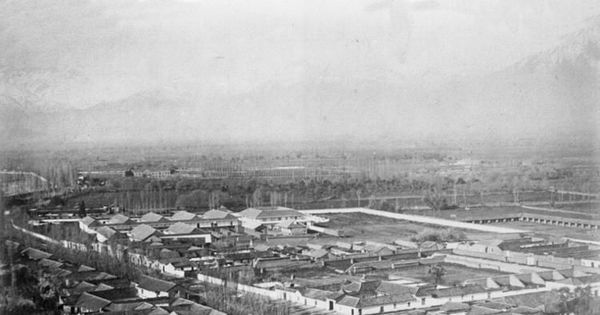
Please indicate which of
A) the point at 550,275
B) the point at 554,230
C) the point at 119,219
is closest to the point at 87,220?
the point at 119,219

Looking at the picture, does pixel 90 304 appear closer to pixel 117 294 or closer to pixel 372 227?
pixel 117 294

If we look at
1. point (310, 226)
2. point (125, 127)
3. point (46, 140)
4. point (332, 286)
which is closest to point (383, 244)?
point (310, 226)

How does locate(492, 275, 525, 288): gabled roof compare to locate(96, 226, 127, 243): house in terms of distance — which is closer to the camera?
locate(492, 275, 525, 288): gabled roof

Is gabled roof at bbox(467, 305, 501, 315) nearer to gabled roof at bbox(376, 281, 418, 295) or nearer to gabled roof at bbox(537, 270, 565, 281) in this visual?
gabled roof at bbox(376, 281, 418, 295)

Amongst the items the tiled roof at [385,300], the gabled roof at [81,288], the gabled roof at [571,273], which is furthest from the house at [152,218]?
the gabled roof at [571,273]

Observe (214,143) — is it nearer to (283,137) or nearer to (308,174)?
(283,137)

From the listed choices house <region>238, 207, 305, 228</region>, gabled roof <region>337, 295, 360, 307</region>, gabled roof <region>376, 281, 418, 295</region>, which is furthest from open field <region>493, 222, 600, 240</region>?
gabled roof <region>337, 295, 360, 307</region>

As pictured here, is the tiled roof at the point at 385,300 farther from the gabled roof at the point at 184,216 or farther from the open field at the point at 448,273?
the gabled roof at the point at 184,216
